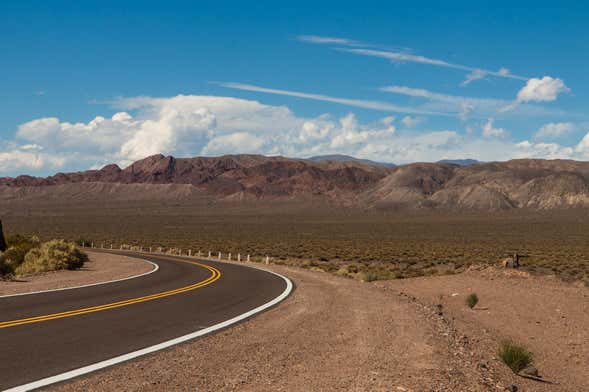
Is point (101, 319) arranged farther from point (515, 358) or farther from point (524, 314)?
point (524, 314)

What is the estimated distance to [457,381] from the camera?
783 centimetres

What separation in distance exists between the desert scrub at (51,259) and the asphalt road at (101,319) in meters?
8.40

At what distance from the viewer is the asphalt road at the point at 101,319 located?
8.11 m

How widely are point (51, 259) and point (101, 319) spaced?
56.1 ft

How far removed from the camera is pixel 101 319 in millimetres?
11484

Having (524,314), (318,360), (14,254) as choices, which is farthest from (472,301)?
(14,254)

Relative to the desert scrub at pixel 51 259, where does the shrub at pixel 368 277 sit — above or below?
below

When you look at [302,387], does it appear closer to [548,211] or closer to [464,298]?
[464,298]

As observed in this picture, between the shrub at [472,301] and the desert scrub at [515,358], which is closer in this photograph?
the desert scrub at [515,358]

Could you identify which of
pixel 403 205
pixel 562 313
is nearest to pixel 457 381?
pixel 562 313

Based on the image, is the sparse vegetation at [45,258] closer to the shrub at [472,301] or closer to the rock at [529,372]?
the shrub at [472,301]

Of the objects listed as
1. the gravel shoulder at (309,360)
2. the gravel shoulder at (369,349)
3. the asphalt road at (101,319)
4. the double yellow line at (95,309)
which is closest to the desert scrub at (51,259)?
the asphalt road at (101,319)

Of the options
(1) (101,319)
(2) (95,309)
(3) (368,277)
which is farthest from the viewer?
(3) (368,277)

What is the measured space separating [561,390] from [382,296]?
24.7ft
